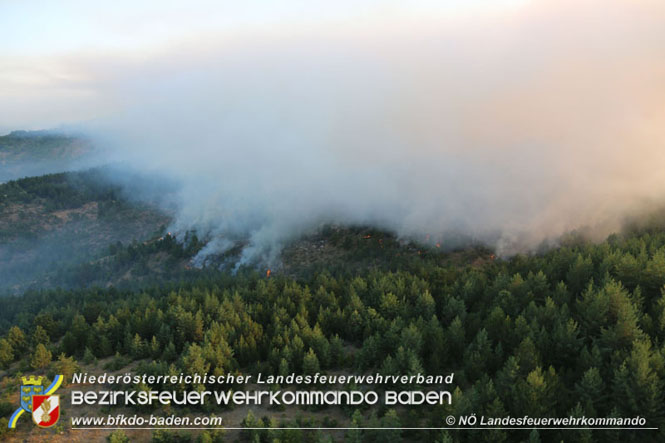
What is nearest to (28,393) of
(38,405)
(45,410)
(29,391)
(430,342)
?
(29,391)

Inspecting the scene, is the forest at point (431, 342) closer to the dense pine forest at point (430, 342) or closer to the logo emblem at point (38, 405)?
Answer: the dense pine forest at point (430, 342)

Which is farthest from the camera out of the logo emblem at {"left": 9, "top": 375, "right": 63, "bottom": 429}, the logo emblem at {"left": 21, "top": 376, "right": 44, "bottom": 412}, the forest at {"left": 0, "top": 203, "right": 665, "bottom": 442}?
the logo emblem at {"left": 21, "top": 376, "right": 44, "bottom": 412}

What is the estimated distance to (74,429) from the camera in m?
49.2

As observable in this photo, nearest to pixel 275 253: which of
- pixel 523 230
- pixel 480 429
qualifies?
pixel 523 230

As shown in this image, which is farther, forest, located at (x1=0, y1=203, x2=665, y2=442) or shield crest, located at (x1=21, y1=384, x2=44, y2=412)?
shield crest, located at (x1=21, y1=384, x2=44, y2=412)

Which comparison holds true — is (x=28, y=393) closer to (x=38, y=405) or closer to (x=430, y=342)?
(x=38, y=405)

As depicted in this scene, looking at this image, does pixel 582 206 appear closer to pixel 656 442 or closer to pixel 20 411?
pixel 656 442

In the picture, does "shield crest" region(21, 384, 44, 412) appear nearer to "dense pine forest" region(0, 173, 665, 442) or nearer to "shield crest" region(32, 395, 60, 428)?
"shield crest" region(32, 395, 60, 428)

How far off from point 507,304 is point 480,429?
105ft

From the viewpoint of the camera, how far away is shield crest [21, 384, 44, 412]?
48.8 meters

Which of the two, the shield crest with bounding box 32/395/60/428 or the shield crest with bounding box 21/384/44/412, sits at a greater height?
the shield crest with bounding box 21/384/44/412

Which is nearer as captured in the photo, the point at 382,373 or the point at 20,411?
the point at 20,411

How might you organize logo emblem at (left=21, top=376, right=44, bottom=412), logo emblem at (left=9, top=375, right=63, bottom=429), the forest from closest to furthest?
the forest < logo emblem at (left=9, top=375, right=63, bottom=429) < logo emblem at (left=21, top=376, right=44, bottom=412)

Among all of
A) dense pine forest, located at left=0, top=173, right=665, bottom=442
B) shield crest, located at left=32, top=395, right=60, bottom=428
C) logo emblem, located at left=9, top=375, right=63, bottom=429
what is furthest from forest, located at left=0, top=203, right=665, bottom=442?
shield crest, located at left=32, top=395, right=60, bottom=428
